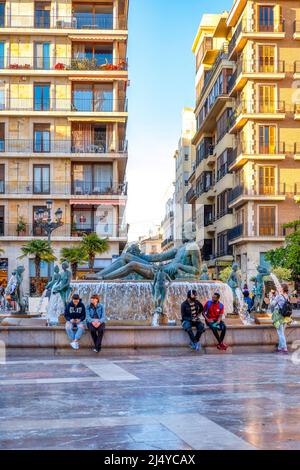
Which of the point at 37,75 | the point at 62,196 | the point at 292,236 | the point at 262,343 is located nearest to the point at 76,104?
the point at 37,75

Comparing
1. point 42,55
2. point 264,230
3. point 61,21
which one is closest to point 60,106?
point 42,55

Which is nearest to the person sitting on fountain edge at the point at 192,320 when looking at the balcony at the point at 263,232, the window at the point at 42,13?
the balcony at the point at 263,232

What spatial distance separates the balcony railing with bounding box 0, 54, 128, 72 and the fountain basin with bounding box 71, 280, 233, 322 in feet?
113

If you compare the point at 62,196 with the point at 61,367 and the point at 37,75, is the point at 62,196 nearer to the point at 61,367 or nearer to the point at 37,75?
the point at 37,75

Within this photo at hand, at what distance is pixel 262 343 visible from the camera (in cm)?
1623

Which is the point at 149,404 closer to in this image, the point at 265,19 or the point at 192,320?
the point at 192,320

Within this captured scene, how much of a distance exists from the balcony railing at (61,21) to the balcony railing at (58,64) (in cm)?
219

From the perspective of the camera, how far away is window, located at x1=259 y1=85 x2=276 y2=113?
52.0 m

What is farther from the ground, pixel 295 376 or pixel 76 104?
pixel 76 104

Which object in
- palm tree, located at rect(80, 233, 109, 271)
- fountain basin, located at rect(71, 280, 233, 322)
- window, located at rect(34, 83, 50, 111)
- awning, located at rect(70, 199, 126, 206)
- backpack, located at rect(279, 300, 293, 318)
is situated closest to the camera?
backpack, located at rect(279, 300, 293, 318)

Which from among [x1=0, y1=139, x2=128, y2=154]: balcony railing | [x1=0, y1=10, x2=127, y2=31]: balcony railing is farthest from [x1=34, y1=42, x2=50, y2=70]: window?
[x1=0, y1=139, x2=128, y2=154]: balcony railing

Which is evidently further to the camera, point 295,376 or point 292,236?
point 292,236

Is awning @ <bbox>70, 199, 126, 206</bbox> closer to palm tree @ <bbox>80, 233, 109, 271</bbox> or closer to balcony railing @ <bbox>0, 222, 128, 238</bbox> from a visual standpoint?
balcony railing @ <bbox>0, 222, 128, 238</bbox>
